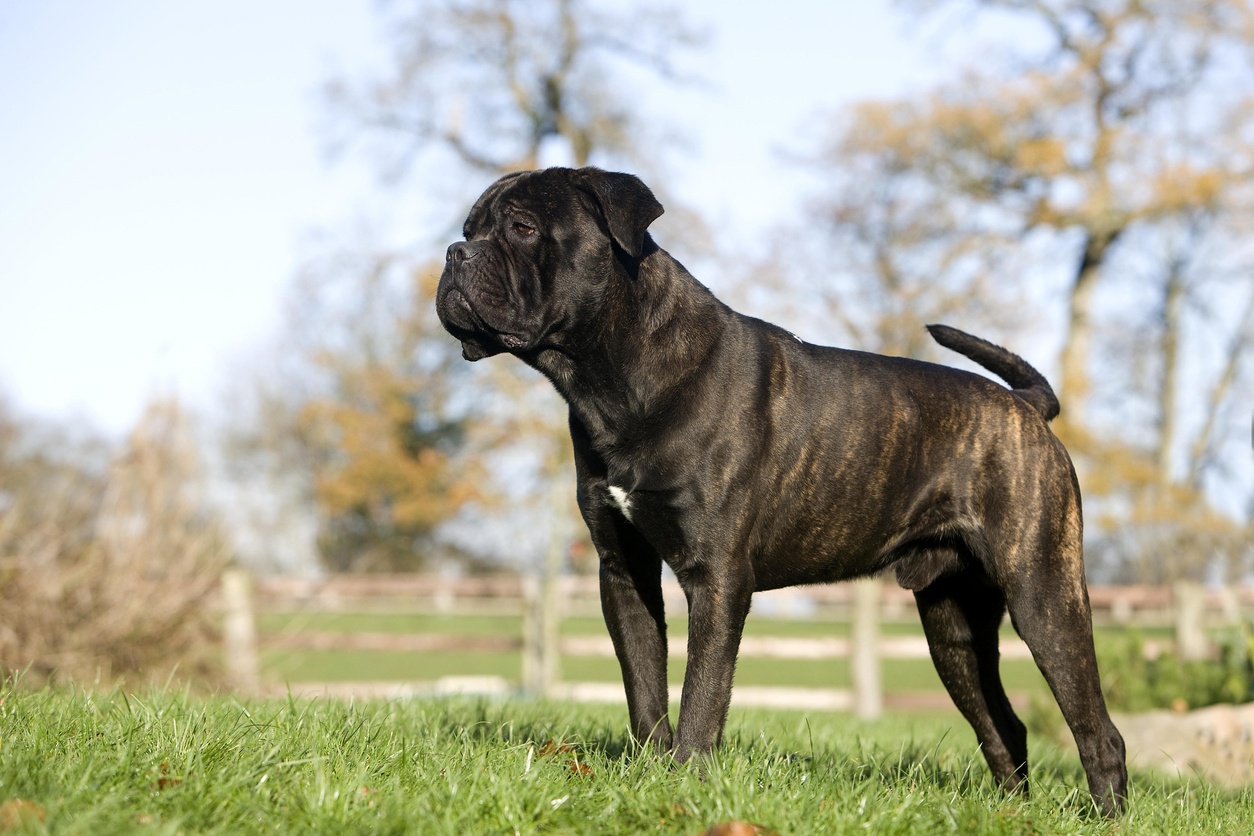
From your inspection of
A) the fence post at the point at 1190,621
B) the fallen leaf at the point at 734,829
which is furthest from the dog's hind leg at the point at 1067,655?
the fence post at the point at 1190,621

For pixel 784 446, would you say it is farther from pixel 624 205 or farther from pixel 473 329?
pixel 473 329

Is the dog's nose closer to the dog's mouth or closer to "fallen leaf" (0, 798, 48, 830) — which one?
the dog's mouth

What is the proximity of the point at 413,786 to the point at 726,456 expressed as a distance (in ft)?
4.66

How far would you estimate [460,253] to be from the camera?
3988 millimetres

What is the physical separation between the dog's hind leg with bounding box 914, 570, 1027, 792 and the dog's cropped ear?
1.93 metres

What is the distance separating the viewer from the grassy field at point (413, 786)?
270cm

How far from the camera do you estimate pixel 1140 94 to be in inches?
906

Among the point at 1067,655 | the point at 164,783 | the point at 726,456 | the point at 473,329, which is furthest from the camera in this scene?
the point at 1067,655

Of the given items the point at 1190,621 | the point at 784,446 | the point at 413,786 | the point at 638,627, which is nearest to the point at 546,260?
the point at 784,446

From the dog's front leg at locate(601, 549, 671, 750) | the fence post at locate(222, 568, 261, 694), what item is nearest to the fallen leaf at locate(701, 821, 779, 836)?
the dog's front leg at locate(601, 549, 671, 750)

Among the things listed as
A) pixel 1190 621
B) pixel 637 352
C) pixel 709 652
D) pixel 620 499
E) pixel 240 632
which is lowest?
pixel 1190 621

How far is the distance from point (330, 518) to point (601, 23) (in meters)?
21.1

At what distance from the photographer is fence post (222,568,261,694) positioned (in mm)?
8953

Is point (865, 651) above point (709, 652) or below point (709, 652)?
below
